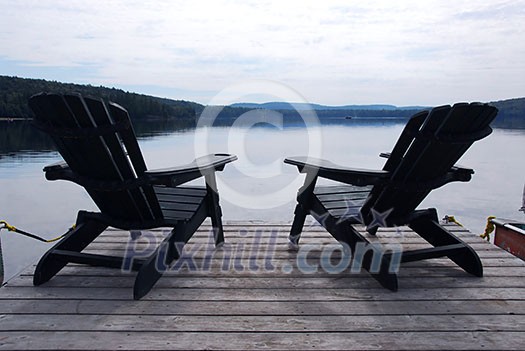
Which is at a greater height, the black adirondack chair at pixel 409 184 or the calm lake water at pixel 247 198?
the black adirondack chair at pixel 409 184

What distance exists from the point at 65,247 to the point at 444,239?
2075 mm

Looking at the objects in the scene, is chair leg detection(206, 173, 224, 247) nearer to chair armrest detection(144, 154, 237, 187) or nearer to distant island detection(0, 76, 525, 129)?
chair armrest detection(144, 154, 237, 187)

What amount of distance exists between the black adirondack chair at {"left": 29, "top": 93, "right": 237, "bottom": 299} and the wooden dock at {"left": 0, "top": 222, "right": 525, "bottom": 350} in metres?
0.13

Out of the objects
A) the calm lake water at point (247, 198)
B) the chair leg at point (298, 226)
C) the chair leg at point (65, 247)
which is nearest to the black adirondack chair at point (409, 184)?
the chair leg at point (298, 226)

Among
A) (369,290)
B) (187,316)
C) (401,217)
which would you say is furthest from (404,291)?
(187,316)

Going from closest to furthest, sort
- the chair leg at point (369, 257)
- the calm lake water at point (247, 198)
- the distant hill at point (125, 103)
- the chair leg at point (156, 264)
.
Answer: the chair leg at point (156, 264), the chair leg at point (369, 257), the calm lake water at point (247, 198), the distant hill at point (125, 103)

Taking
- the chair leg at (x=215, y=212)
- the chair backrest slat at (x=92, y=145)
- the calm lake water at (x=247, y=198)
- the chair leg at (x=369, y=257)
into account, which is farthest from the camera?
the calm lake water at (x=247, y=198)

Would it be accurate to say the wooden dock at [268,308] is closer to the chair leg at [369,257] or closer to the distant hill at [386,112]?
the chair leg at [369,257]

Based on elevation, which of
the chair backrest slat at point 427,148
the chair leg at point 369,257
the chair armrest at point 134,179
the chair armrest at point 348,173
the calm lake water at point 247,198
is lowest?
the calm lake water at point 247,198

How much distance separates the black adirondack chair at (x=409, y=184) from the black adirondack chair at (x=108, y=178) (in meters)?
0.76

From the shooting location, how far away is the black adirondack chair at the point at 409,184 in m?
1.82

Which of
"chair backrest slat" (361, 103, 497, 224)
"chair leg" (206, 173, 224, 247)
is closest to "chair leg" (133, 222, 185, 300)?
"chair leg" (206, 173, 224, 247)

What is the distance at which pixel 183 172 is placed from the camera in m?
Answer: 2.03

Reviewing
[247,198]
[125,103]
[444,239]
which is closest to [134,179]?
[444,239]
